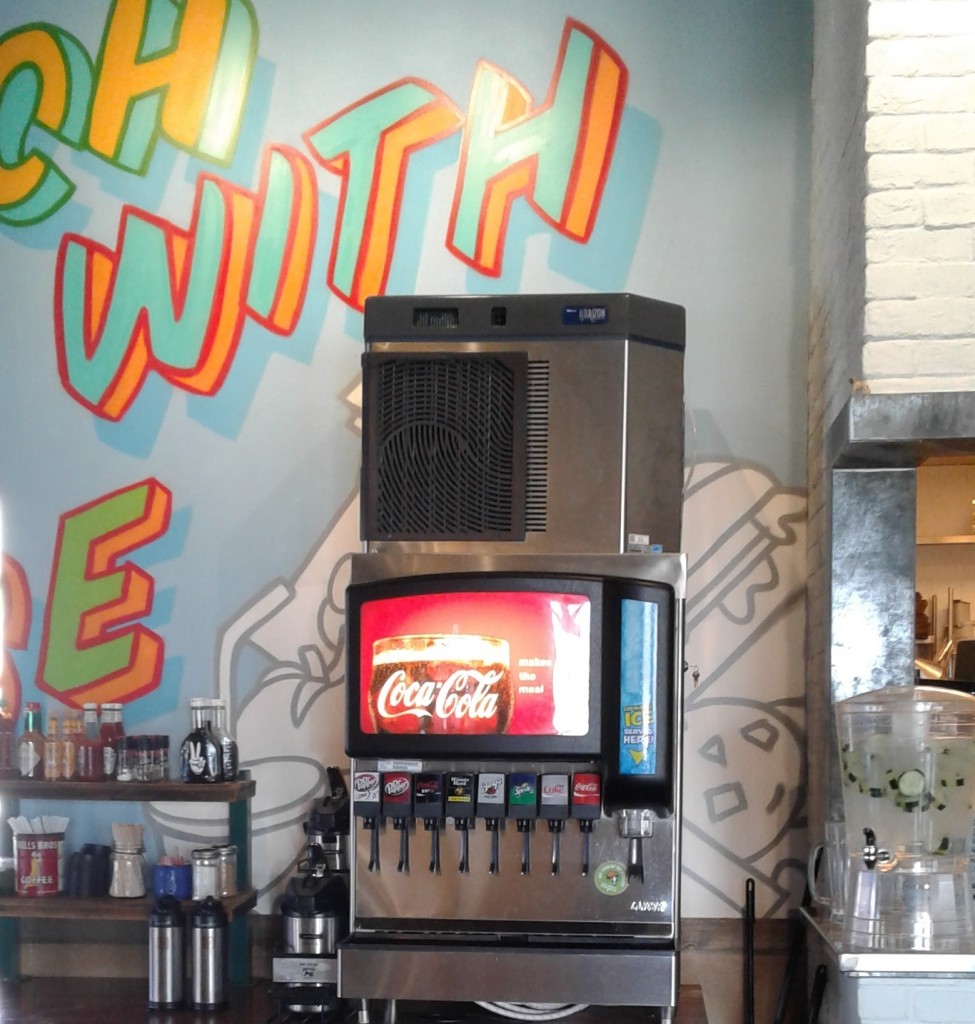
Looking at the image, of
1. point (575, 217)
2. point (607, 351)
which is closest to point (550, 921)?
point (607, 351)

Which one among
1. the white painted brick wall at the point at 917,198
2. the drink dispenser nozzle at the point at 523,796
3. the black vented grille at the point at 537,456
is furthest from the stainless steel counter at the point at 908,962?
the black vented grille at the point at 537,456

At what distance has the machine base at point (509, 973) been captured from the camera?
243 centimetres

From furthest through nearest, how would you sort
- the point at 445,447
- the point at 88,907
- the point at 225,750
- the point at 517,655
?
the point at 225,750
the point at 88,907
the point at 445,447
the point at 517,655

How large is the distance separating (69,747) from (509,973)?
1.36 meters

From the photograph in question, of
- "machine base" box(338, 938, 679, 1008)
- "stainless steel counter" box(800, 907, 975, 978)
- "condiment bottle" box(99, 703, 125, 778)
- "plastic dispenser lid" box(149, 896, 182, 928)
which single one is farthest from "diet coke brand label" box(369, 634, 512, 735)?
"condiment bottle" box(99, 703, 125, 778)

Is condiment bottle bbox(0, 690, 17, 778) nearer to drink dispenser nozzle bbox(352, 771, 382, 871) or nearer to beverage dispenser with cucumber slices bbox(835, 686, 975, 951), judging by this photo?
drink dispenser nozzle bbox(352, 771, 382, 871)

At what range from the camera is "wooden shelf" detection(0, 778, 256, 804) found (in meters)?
3.18

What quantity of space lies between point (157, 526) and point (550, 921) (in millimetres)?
1508

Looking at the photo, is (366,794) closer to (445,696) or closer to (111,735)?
(445,696)

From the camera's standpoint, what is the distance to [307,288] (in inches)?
135

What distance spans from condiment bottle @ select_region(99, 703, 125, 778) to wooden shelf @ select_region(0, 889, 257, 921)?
30cm

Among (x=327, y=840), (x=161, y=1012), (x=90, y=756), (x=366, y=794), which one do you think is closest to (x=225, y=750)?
(x=90, y=756)

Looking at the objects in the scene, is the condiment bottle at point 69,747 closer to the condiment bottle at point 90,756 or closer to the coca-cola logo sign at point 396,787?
the condiment bottle at point 90,756

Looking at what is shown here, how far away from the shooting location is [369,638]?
254 cm
